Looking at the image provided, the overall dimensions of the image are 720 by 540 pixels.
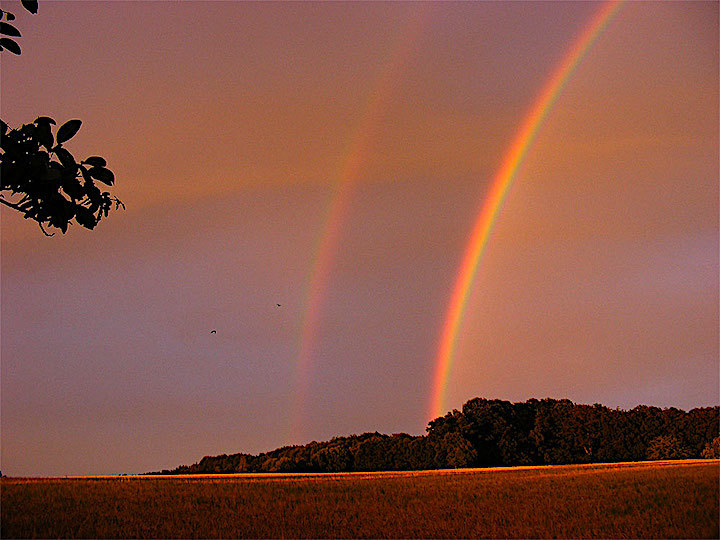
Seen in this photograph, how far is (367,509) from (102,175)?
822 inches

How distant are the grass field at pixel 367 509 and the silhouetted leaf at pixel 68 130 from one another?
15.6 m

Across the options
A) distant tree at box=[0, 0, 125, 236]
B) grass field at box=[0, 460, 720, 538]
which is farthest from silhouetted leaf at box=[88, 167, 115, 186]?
grass field at box=[0, 460, 720, 538]

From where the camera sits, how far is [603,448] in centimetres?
10812

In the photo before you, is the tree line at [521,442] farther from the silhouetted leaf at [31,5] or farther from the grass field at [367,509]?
the silhouetted leaf at [31,5]

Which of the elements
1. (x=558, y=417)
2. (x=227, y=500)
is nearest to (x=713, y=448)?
(x=558, y=417)

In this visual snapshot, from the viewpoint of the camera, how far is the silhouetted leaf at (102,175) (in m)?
9.29

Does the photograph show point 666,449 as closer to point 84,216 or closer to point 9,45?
point 84,216

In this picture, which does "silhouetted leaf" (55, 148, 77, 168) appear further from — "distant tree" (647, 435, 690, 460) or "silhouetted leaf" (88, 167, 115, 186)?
"distant tree" (647, 435, 690, 460)

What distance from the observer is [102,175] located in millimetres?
9305

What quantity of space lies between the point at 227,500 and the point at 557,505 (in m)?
12.0

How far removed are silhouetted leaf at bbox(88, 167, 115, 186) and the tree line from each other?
9593 centimetres

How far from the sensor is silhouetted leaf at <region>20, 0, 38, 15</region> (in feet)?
30.2

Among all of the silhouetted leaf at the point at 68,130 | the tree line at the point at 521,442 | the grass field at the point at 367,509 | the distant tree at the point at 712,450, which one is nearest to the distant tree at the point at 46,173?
the silhouetted leaf at the point at 68,130

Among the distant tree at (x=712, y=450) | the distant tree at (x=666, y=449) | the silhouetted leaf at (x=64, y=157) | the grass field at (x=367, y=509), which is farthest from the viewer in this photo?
the distant tree at (x=666, y=449)
